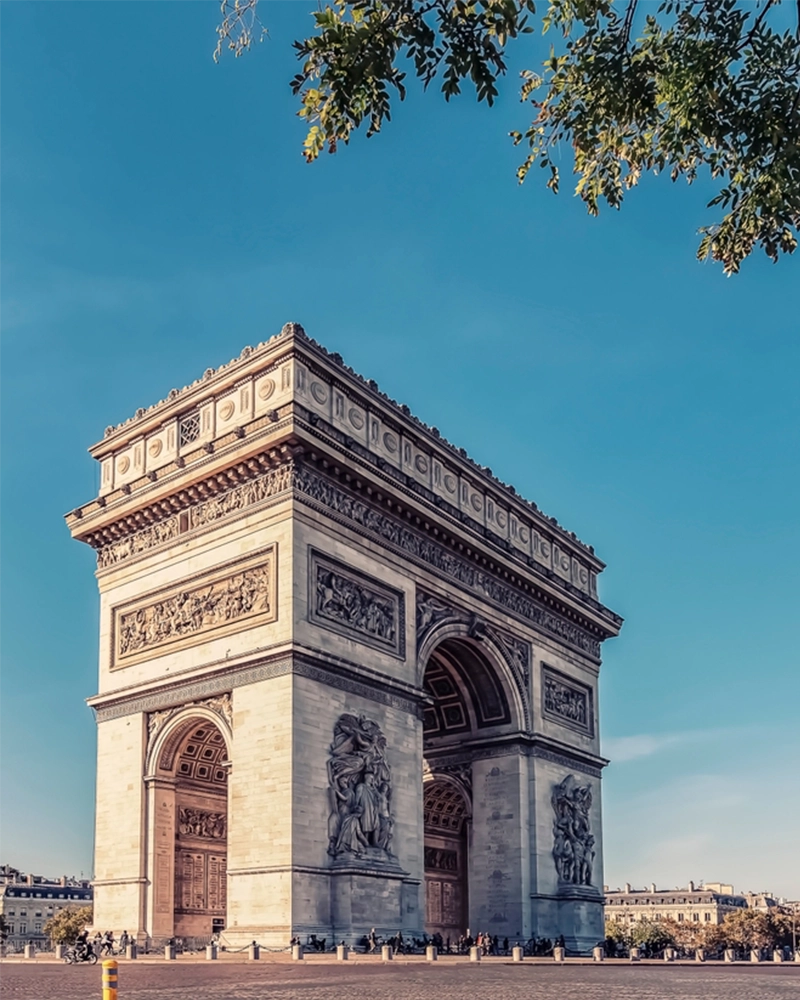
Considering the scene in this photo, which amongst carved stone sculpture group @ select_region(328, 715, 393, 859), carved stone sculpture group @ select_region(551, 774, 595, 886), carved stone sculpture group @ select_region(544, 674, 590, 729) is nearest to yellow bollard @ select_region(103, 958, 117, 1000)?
carved stone sculpture group @ select_region(328, 715, 393, 859)

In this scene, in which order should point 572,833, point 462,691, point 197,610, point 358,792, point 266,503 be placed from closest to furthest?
point 358,792
point 266,503
point 197,610
point 462,691
point 572,833

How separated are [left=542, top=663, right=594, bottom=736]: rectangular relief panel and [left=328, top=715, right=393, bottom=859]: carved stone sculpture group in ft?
36.0

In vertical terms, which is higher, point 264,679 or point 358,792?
point 264,679

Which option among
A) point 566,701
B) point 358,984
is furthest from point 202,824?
point 358,984

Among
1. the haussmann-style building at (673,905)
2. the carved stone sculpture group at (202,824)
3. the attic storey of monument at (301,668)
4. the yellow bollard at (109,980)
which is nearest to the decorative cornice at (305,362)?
the attic storey of monument at (301,668)

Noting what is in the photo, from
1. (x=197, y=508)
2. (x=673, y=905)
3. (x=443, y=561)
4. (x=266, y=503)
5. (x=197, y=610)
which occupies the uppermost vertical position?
(x=197, y=508)

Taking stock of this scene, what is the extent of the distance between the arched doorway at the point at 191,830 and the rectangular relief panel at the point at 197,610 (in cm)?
240

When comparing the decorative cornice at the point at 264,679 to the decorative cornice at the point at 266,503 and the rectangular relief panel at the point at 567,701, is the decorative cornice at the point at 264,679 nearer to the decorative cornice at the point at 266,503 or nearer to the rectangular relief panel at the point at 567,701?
the decorative cornice at the point at 266,503

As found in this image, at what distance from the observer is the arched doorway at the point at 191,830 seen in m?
31.1

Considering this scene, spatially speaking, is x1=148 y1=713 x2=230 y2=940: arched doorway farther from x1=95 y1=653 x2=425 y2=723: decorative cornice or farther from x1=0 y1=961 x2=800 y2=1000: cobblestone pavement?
x1=0 y1=961 x2=800 y2=1000: cobblestone pavement

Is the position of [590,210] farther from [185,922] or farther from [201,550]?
[185,922]

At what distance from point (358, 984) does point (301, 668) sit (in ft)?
39.4

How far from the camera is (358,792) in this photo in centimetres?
2962

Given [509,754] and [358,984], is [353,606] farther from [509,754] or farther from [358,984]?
[358,984]
